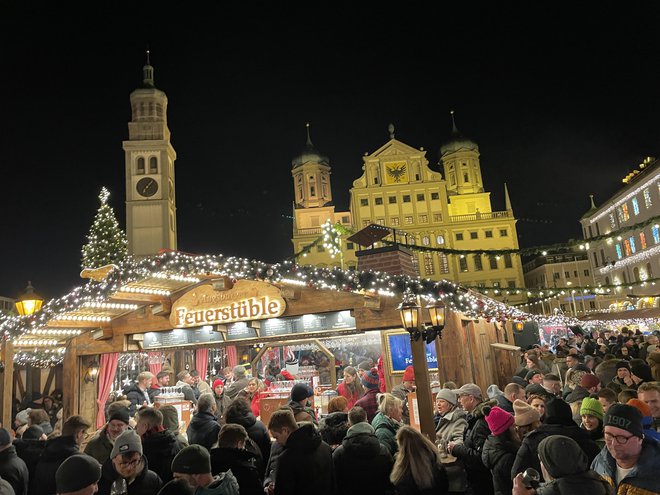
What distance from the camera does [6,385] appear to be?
9164 mm

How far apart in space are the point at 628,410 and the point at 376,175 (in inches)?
2308

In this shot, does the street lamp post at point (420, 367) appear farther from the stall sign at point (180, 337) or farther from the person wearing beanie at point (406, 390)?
the stall sign at point (180, 337)

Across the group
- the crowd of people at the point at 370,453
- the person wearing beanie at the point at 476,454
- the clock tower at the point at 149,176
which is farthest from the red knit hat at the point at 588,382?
the clock tower at the point at 149,176

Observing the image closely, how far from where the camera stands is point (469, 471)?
17.1ft

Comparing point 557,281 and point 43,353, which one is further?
point 557,281

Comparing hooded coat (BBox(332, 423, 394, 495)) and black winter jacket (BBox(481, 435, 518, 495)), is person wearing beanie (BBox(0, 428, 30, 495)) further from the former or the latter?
black winter jacket (BBox(481, 435, 518, 495))

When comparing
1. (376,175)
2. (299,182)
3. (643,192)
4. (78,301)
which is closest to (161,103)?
(299,182)

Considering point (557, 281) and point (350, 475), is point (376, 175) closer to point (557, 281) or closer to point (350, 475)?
point (557, 281)

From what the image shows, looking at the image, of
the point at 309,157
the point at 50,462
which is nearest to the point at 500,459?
the point at 50,462

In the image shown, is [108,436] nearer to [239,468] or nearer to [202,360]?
[239,468]

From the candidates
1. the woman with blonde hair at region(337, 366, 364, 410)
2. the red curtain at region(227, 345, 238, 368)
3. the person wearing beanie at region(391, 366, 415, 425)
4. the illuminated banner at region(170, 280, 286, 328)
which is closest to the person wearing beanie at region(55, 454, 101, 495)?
the person wearing beanie at region(391, 366, 415, 425)

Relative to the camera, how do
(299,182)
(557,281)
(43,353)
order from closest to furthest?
(43,353), (299,182), (557,281)

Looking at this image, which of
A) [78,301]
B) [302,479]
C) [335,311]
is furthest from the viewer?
[335,311]

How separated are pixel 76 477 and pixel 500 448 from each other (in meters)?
3.46
